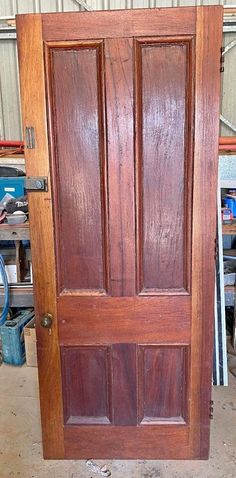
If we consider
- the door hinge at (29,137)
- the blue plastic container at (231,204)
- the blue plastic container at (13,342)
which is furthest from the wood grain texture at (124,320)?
the blue plastic container at (231,204)

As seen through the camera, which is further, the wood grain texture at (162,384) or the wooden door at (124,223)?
the wood grain texture at (162,384)

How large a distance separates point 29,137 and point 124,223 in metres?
0.44

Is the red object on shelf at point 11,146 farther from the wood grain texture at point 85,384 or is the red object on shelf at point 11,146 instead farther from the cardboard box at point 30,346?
the wood grain texture at point 85,384

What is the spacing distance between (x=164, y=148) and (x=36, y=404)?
1561mm

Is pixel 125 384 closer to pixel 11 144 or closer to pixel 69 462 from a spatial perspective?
pixel 69 462

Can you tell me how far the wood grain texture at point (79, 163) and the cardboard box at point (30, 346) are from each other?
1.10 meters

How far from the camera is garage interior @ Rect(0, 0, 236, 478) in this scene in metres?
1.76

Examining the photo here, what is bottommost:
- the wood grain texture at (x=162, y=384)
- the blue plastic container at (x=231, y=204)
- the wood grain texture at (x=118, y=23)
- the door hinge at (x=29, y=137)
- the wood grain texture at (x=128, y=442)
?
the wood grain texture at (x=128, y=442)

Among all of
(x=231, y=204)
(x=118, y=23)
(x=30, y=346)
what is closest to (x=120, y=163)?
(x=118, y=23)

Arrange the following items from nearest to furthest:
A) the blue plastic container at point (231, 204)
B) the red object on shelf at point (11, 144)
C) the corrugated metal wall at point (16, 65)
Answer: the blue plastic container at point (231, 204)
the corrugated metal wall at point (16, 65)
the red object on shelf at point (11, 144)

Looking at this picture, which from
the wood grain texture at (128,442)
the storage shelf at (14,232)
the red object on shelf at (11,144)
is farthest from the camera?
the red object on shelf at (11,144)

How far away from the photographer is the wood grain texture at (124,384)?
1642 millimetres

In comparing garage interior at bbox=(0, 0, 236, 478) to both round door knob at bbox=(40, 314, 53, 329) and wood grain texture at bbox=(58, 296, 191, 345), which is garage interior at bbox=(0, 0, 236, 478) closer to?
round door knob at bbox=(40, 314, 53, 329)

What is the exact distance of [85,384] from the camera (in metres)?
1.69
